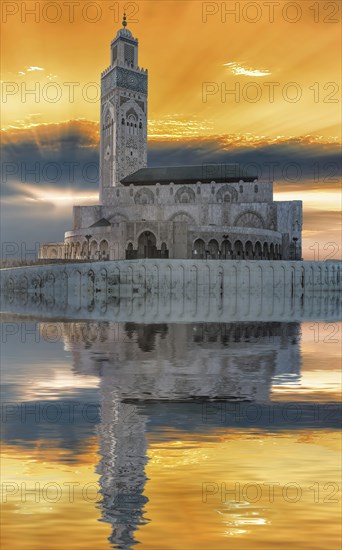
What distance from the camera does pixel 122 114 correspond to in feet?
349

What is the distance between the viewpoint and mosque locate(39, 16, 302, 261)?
76.9 m

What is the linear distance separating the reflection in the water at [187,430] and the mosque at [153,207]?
189 ft

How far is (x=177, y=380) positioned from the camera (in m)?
13.2

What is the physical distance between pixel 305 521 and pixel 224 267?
5571cm

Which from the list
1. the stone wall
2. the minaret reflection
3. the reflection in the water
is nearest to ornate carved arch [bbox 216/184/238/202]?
the stone wall

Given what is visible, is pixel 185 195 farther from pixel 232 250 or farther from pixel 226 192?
pixel 232 250

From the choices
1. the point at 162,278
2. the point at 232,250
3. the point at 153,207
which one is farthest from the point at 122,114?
the point at 162,278

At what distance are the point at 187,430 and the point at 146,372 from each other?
5674mm

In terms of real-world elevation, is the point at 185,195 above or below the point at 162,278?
above

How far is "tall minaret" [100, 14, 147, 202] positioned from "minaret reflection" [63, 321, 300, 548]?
266ft

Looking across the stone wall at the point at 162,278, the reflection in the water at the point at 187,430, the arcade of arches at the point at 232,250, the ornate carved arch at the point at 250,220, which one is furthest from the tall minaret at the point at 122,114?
the reflection in the water at the point at 187,430

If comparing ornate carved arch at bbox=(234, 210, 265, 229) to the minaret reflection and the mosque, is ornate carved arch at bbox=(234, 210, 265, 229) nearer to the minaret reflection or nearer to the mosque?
the mosque

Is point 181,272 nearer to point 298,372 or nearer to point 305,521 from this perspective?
point 298,372

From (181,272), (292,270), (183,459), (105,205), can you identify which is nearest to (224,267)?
(181,272)
